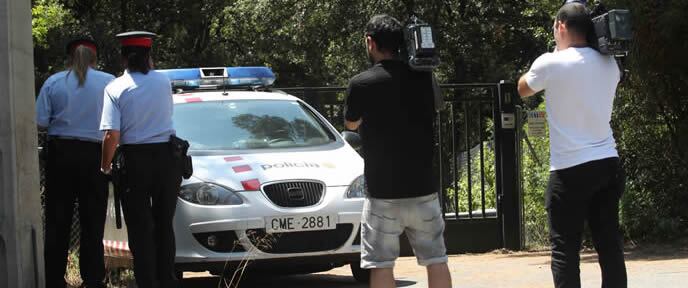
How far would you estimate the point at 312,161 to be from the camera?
781 cm

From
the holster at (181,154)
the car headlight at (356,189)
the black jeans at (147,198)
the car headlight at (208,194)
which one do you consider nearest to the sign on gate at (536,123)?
the car headlight at (356,189)

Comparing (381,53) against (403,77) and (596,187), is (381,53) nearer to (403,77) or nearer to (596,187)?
(403,77)

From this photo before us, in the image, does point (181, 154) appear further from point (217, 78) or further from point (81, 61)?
point (217, 78)

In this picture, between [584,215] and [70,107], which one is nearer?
[584,215]

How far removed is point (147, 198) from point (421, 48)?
2.20 m

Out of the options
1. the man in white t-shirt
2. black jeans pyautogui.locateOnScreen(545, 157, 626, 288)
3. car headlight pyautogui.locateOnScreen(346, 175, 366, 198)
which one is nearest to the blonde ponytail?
car headlight pyautogui.locateOnScreen(346, 175, 366, 198)

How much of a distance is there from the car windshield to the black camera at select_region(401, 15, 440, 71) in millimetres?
3129

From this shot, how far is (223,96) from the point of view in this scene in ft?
28.5

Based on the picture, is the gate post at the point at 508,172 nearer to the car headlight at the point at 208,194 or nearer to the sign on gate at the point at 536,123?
the sign on gate at the point at 536,123

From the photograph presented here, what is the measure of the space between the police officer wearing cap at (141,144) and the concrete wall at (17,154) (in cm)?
→ 52

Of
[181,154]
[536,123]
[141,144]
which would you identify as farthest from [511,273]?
[141,144]

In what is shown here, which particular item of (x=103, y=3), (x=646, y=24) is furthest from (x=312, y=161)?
(x=103, y=3)

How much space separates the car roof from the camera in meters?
8.55

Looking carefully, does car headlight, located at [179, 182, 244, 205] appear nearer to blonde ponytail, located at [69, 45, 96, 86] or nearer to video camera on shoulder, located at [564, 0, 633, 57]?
blonde ponytail, located at [69, 45, 96, 86]
